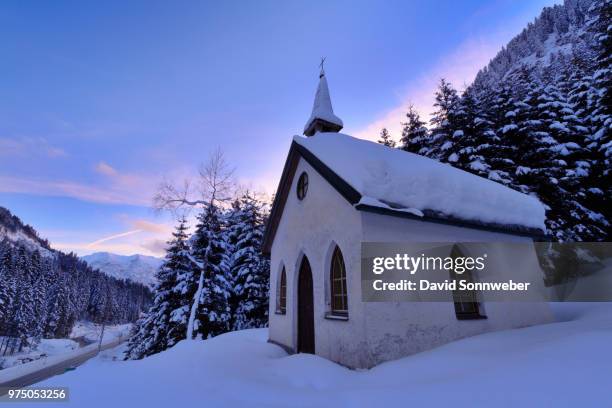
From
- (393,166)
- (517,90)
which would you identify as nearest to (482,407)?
(393,166)

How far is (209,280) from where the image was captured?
64.4 ft

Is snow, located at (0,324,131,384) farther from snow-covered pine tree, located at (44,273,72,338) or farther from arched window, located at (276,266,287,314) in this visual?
arched window, located at (276,266,287,314)

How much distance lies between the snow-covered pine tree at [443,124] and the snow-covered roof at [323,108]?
367 inches

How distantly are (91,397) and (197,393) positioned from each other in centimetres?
168

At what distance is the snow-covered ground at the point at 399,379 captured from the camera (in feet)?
11.7

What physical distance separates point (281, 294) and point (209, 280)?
10473 mm

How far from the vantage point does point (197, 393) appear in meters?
5.00

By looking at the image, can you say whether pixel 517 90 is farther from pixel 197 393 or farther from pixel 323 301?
pixel 197 393

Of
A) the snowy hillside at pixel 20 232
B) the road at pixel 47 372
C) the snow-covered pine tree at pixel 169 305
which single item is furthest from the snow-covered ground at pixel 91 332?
the snowy hillside at pixel 20 232

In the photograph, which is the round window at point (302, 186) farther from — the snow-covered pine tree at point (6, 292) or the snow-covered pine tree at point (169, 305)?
the snow-covered pine tree at point (6, 292)

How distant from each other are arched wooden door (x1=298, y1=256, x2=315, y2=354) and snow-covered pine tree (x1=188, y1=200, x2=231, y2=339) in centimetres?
1052

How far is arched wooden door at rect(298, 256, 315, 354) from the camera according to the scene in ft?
28.5

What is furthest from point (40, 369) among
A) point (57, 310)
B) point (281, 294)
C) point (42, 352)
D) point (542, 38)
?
point (542, 38)

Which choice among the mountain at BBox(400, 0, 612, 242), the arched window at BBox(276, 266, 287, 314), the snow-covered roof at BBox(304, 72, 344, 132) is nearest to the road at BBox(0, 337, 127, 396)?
the arched window at BBox(276, 266, 287, 314)
